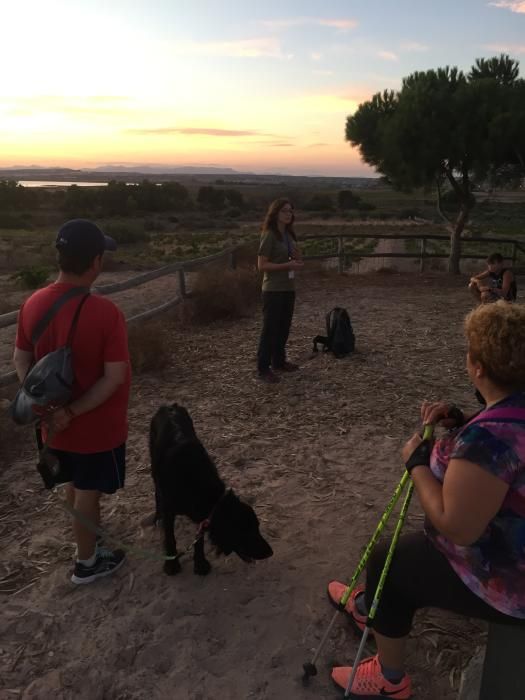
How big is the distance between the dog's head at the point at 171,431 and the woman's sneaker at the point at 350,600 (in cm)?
110

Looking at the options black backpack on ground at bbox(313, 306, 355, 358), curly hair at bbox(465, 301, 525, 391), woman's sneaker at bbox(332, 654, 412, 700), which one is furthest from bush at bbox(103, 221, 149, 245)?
curly hair at bbox(465, 301, 525, 391)

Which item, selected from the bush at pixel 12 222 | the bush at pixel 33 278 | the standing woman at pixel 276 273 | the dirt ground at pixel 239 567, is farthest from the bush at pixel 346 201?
the dirt ground at pixel 239 567

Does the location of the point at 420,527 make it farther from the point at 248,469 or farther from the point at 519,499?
the point at 519,499

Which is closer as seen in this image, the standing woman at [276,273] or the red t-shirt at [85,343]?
the red t-shirt at [85,343]

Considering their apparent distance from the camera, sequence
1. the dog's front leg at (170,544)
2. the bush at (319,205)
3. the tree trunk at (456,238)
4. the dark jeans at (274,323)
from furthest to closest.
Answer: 1. the bush at (319,205)
2. the tree trunk at (456,238)
3. the dark jeans at (274,323)
4. the dog's front leg at (170,544)

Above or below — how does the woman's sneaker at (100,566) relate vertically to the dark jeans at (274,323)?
below

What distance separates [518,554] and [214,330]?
7252mm

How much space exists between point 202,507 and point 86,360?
1071mm

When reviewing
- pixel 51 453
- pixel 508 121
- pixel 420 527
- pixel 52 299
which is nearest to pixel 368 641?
pixel 420 527

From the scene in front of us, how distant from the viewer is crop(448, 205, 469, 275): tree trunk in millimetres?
13562

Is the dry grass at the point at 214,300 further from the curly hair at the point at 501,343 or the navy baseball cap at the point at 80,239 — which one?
the curly hair at the point at 501,343

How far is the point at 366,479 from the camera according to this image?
13.1 ft

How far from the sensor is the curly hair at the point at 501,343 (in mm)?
1552

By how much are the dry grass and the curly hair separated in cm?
755
